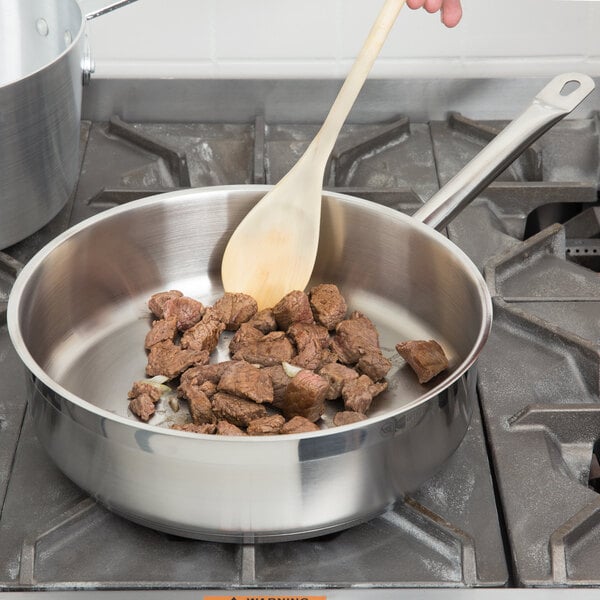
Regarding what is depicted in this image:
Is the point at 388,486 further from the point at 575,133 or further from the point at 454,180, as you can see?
the point at 575,133

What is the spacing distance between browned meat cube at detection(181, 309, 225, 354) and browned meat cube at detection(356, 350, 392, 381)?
149 millimetres

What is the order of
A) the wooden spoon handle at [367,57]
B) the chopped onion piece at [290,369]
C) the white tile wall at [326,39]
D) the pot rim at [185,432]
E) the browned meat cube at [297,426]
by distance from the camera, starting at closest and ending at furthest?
1. the pot rim at [185,432]
2. the browned meat cube at [297,426]
3. the chopped onion piece at [290,369]
4. the wooden spoon handle at [367,57]
5. the white tile wall at [326,39]

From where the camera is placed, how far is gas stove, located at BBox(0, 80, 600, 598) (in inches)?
29.2

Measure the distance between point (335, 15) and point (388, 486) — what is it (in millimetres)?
834

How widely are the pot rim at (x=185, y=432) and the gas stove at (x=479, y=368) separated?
92 mm

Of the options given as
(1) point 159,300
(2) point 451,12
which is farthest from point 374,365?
(2) point 451,12

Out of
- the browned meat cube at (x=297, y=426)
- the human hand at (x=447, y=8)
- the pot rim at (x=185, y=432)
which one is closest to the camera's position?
the pot rim at (x=185, y=432)

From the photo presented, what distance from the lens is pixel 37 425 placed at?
776mm

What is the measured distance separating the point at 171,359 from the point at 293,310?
0.13 m

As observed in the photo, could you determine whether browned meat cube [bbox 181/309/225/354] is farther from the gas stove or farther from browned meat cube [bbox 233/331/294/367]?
the gas stove

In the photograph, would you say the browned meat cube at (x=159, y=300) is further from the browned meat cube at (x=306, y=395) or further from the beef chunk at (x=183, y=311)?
the browned meat cube at (x=306, y=395)

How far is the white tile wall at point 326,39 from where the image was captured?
1360 millimetres

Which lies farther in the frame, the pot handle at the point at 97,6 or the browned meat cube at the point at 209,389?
the pot handle at the point at 97,6

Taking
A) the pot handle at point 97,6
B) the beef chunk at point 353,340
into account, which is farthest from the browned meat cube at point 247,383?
the pot handle at point 97,6
